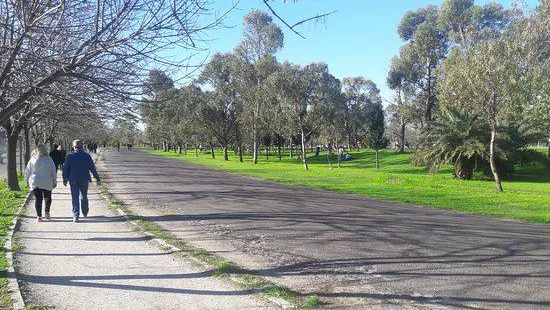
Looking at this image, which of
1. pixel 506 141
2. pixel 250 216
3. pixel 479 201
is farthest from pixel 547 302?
pixel 506 141

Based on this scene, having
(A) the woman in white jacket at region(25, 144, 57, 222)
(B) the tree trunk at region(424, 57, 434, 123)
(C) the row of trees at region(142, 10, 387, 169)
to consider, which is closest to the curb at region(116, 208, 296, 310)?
(A) the woman in white jacket at region(25, 144, 57, 222)

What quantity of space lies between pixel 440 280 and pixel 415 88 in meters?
48.6

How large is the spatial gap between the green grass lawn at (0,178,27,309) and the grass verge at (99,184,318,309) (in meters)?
2.22

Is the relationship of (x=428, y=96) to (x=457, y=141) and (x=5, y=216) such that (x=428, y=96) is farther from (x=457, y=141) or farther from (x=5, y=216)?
(x=5, y=216)

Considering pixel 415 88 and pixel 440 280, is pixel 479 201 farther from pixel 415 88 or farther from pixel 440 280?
pixel 415 88

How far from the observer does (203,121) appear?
59156 mm

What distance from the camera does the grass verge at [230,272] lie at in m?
5.05

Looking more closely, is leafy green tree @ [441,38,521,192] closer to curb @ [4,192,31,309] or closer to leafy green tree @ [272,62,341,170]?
curb @ [4,192,31,309]

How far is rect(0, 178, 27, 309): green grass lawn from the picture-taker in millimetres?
5062

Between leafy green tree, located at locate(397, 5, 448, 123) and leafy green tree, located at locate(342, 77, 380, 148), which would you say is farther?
leafy green tree, located at locate(342, 77, 380, 148)

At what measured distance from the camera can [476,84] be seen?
19.8 metres

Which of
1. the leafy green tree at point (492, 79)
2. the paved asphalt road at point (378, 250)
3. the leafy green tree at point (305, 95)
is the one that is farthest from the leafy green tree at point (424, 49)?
the paved asphalt road at point (378, 250)

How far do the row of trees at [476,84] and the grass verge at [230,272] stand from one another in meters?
13.4

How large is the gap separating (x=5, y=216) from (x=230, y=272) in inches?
267
